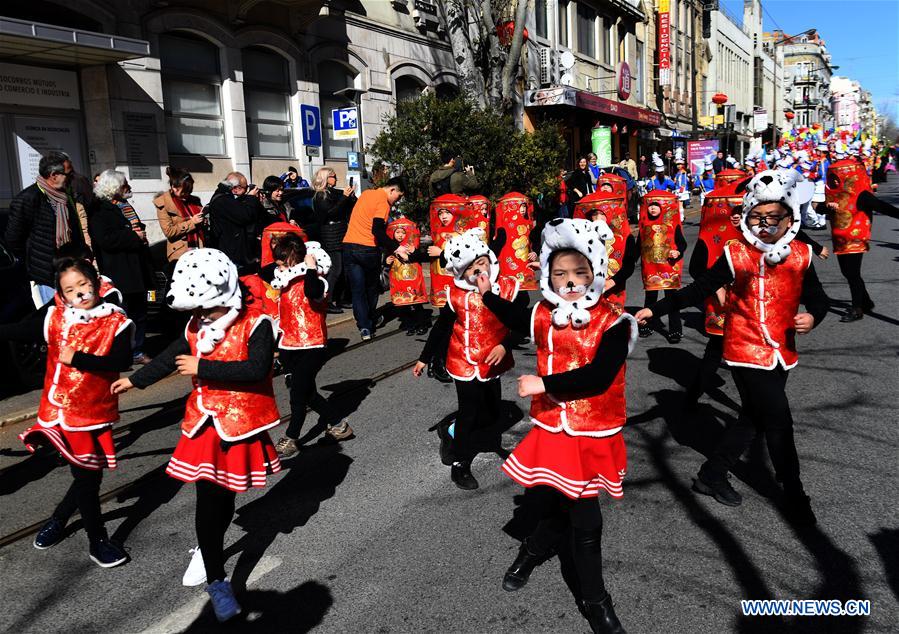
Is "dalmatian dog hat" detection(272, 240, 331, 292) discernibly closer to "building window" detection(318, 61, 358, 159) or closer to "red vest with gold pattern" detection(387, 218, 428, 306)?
"red vest with gold pattern" detection(387, 218, 428, 306)

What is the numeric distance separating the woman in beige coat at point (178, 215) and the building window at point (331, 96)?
860cm

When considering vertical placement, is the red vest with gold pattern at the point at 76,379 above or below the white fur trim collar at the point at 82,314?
below

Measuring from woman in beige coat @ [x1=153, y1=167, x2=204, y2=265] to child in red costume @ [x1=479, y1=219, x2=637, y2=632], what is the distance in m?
6.34

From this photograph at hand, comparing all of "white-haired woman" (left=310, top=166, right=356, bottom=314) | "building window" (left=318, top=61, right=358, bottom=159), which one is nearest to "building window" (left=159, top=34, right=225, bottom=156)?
"building window" (left=318, top=61, right=358, bottom=159)

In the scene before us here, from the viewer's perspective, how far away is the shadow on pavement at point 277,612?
3.25 metres

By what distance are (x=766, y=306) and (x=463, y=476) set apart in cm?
201

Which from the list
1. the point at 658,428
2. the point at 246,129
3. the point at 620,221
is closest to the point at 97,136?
the point at 246,129

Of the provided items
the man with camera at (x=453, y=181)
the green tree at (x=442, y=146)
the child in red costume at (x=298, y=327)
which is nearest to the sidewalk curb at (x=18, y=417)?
the child in red costume at (x=298, y=327)

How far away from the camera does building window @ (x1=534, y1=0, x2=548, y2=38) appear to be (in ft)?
85.1

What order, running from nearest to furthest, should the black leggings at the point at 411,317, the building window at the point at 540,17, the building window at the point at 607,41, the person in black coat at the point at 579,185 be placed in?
the black leggings at the point at 411,317, the person in black coat at the point at 579,185, the building window at the point at 540,17, the building window at the point at 607,41

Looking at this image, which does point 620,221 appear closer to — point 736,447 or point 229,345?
point 736,447

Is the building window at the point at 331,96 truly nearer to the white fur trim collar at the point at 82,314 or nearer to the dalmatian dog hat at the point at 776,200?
the white fur trim collar at the point at 82,314

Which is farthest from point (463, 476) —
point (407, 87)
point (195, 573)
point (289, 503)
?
point (407, 87)

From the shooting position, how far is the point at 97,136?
11.8 meters
